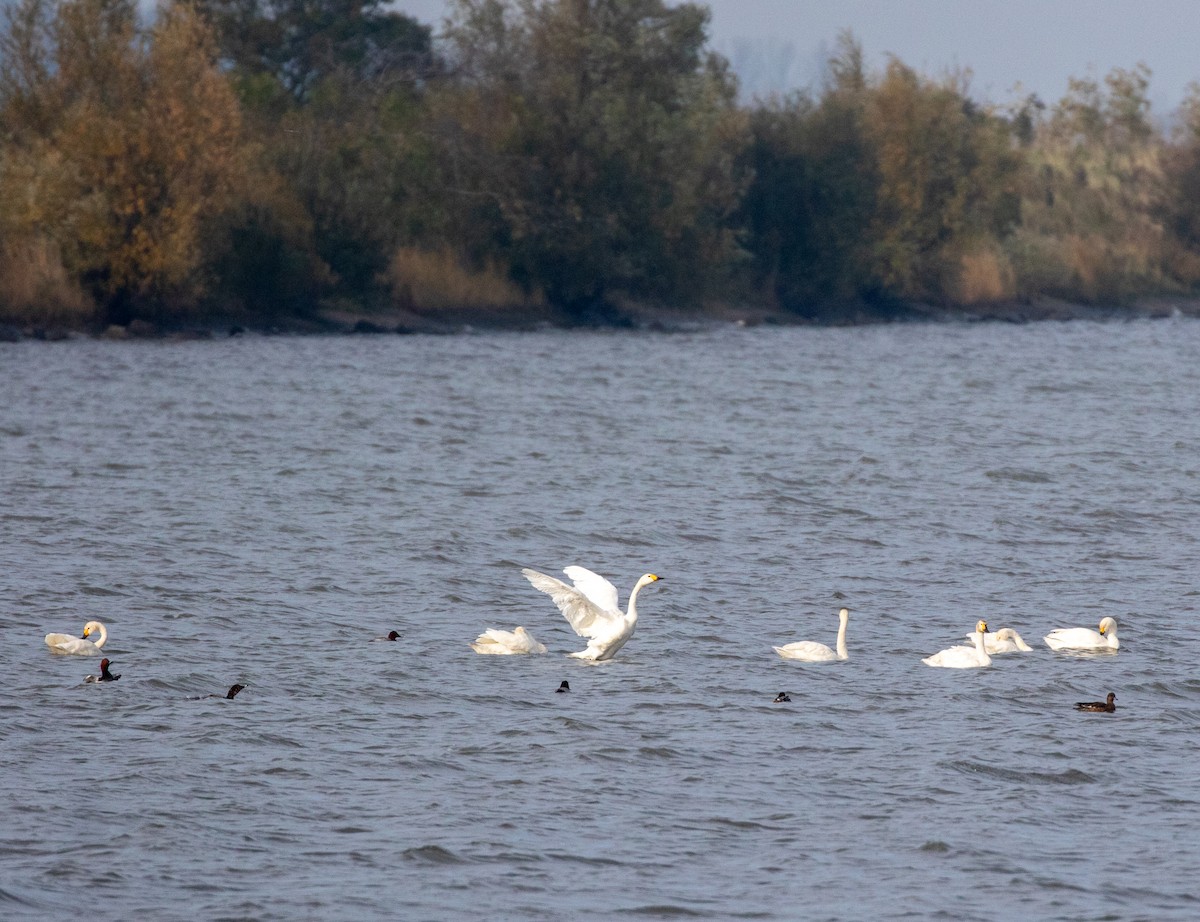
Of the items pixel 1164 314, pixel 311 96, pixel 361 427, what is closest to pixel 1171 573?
pixel 361 427

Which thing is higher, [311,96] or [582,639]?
[311,96]

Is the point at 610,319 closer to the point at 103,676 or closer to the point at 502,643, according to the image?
the point at 502,643

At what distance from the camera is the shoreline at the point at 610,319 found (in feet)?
153

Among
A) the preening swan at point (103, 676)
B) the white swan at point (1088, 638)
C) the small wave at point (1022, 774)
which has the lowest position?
the preening swan at point (103, 676)

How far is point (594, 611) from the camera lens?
15047mm

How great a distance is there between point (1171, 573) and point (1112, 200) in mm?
63626

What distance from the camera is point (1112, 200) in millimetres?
79438

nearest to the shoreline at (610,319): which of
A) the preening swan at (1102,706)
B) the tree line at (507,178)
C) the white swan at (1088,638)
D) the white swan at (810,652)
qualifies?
the tree line at (507,178)

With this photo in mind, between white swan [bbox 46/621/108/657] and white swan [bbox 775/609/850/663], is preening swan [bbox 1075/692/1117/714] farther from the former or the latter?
white swan [bbox 46/621/108/657]

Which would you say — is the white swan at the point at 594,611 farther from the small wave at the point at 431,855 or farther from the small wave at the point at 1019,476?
the small wave at the point at 1019,476

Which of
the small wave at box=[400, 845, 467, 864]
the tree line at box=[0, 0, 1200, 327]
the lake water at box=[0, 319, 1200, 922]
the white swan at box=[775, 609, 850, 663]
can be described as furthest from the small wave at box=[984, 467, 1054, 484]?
the tree line at box=[0, 0, 1200, 327]

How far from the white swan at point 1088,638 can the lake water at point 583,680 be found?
203 mm

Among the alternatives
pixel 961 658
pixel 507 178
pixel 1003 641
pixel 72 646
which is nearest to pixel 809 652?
pixel 961 658

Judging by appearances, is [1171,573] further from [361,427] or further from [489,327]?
[489,327]
